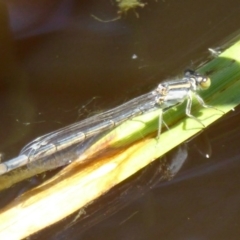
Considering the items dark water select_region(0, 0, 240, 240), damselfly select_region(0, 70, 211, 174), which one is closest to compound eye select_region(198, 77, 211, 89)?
damselfly select_region(0, 70, 211, 174)

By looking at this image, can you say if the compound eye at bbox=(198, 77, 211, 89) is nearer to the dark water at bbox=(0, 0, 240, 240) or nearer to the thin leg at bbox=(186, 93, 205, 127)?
the thin leg at bbox=(186, 93, 205, 127)

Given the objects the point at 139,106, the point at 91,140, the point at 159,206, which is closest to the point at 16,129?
the point at 91,140

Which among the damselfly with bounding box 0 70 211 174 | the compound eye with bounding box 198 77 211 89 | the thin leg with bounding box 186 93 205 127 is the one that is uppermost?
the damselfly with bounding box 0 70 211 174

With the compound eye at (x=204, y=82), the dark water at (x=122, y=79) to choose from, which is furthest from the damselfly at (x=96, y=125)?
the dark water at (x=122, y=79)

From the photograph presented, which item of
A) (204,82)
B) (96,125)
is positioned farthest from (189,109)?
(96,125)

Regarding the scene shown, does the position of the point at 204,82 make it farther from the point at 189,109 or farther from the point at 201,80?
the point at 189,109

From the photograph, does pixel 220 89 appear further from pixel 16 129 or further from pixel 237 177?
pixel 16 129

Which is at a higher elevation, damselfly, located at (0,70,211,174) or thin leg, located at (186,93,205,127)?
damselfly, located at (0,70,211,174)
